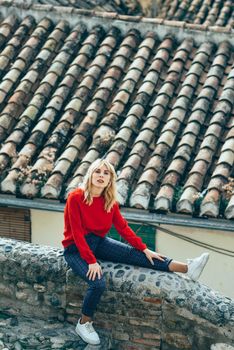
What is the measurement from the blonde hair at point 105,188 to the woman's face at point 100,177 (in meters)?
0.02

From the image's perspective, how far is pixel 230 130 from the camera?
9820mm

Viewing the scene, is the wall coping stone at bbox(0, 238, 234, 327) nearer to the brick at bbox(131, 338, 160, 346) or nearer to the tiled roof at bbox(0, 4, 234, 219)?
the brick at bbox(131, 338, 160, 346)

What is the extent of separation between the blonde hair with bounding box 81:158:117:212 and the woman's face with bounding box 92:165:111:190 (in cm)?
2

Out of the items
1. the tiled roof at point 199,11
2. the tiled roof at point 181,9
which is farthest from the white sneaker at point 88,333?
the tiled roof at point 199,11

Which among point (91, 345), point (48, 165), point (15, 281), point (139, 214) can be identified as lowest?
point (91, 345)

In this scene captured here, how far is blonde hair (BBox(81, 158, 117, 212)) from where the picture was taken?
20.2ft

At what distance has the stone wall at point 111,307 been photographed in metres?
6.18

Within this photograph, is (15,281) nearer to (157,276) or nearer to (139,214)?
(157,276)

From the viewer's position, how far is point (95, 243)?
6473 millimetres

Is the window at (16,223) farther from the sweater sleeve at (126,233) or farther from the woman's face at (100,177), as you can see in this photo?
the woman's face at (100,177)

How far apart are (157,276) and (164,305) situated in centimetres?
26

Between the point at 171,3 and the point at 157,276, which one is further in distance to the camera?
the point at 171,3

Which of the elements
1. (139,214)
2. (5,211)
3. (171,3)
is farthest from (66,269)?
(171,3)

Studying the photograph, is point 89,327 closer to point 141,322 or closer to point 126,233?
point 141,322
